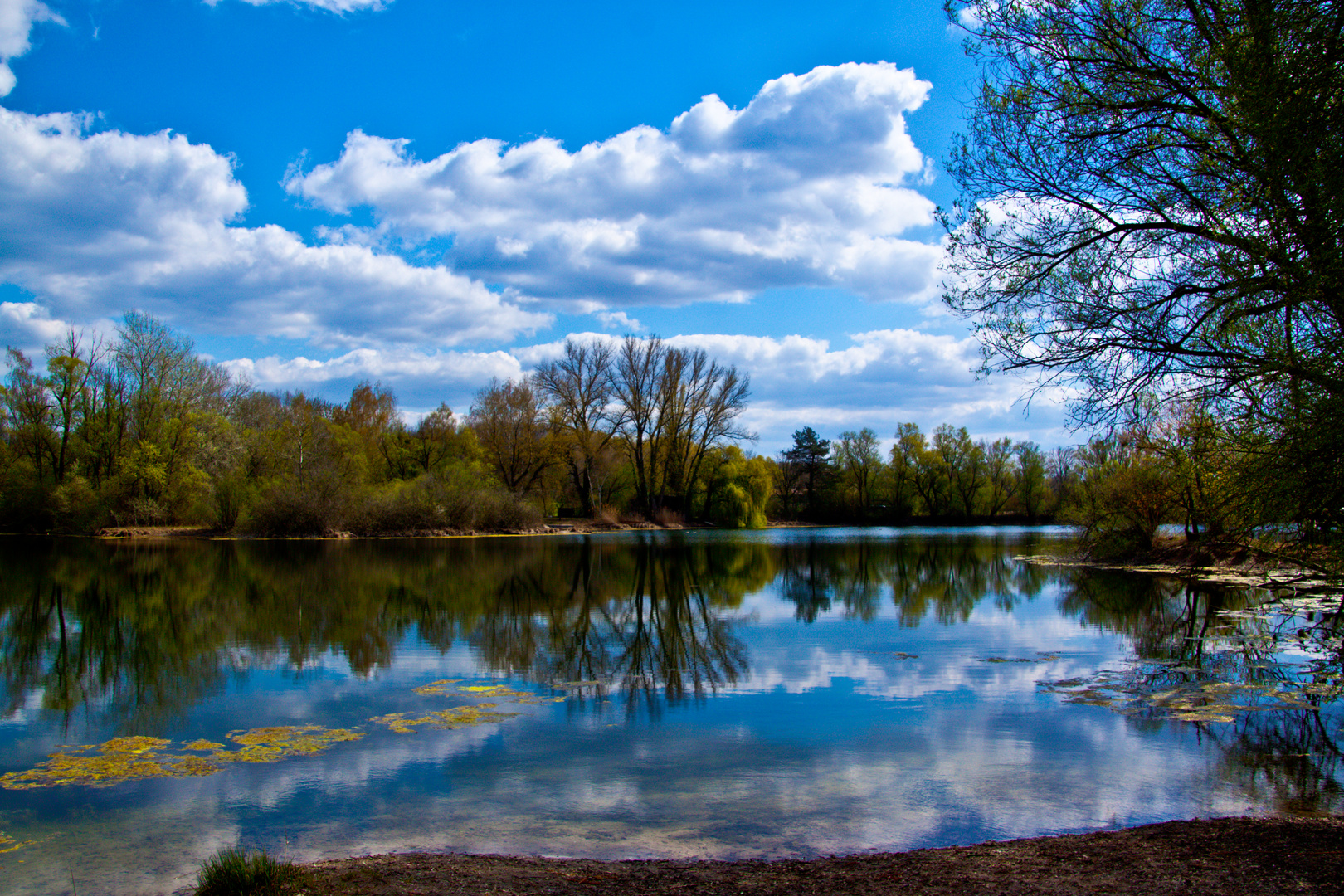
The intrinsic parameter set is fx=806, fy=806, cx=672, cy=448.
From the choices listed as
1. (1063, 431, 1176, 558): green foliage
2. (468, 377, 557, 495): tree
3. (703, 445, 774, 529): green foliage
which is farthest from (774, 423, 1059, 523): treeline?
(1063, 431, 1176, 558): green foliage

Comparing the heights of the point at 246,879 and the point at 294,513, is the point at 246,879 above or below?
below

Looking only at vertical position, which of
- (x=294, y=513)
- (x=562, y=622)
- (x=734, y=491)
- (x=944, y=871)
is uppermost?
(x=734, y=491)

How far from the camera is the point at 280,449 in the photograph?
45750 mm

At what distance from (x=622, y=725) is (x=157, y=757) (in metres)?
4.16

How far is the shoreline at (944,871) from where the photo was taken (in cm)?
422

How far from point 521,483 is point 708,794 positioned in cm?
5250

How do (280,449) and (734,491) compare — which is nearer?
(280,449)

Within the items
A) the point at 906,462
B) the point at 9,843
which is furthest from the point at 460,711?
the point at 906,462

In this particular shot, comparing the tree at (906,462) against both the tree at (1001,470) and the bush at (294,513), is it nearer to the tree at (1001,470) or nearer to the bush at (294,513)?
the tree at (1001,470)

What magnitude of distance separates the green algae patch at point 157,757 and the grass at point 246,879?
289cm

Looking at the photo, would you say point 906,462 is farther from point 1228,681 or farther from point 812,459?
point 1228,681

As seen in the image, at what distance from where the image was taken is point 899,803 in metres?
6.05

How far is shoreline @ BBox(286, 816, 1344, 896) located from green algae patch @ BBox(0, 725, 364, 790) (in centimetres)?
290

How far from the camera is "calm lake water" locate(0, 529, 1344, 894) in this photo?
18.1ft
